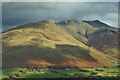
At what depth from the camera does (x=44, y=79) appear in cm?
15275

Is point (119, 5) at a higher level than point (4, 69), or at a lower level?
higher

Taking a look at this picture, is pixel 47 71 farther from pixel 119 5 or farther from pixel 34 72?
pixel 119 5

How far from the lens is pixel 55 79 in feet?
516

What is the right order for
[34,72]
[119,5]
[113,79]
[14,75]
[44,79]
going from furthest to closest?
[34,72]
[14,75]
[44,79]
[113,79]
[119,5]

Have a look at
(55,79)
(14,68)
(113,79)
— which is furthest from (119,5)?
(14,68)

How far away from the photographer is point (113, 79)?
14300cm

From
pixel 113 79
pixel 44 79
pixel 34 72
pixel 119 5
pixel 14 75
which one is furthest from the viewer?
pixel 34 72

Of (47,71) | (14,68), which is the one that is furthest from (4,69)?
(47,71)

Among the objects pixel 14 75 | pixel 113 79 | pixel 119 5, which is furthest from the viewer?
pixel 14 75

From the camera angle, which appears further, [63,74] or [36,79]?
[63,74]

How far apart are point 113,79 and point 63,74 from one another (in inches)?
2222

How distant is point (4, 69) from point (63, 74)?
→ 228ft

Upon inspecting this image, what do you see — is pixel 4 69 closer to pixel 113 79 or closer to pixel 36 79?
pixel 36 79

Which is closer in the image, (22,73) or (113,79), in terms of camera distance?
(113,79)
